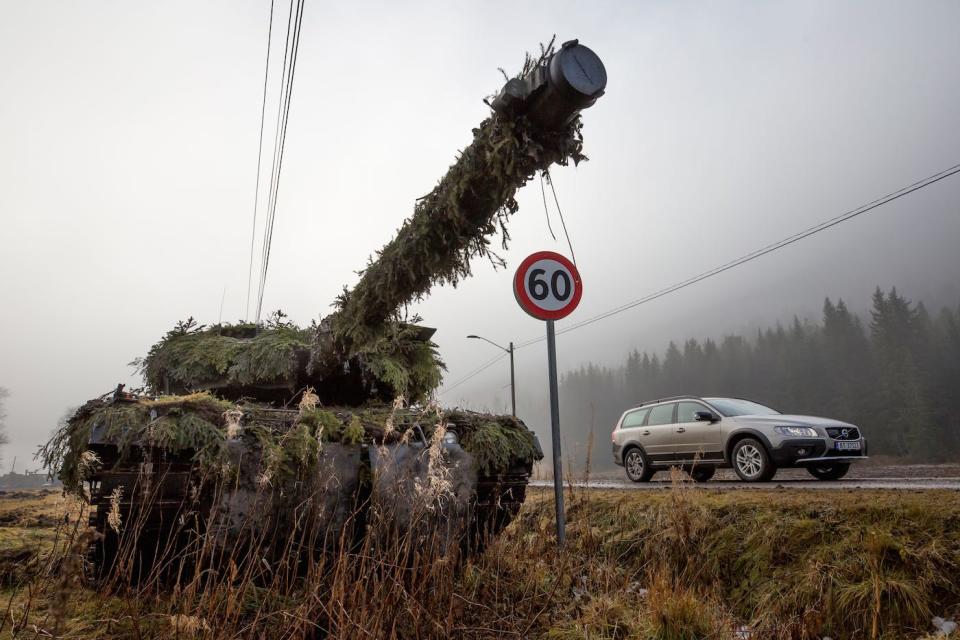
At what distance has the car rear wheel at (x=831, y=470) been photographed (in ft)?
27.8

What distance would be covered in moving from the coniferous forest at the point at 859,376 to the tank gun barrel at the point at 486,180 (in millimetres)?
21043

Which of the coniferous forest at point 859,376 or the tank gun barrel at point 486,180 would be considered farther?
the coniferous forest at point 859,376

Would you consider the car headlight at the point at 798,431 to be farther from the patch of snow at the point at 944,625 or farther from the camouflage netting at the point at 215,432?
the camouflage netting at the point at 215,432

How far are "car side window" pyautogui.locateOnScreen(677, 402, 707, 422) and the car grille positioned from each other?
1711 millimetres

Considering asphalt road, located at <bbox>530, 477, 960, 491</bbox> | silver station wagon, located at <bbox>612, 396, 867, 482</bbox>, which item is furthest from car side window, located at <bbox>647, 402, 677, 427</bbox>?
asphalt road, located at <bbox>530, 477, 960, 491</bbox>

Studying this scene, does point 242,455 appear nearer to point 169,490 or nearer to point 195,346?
point 169,490

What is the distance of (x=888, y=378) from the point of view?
4409 centimetres

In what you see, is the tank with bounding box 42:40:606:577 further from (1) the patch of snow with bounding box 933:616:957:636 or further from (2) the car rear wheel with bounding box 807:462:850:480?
(2) the car rear wheel with bounding box 807:462:850:480

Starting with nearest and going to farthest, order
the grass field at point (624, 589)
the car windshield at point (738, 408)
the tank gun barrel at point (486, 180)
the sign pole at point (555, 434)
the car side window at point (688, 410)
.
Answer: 1. the grass field at point (624, 589)
2. the tank gun barrel at point (486, 180)
3. the sign pole at point (555, 434)
4. the car windshield at point (738, 408)
5. the car side window at point (688, 410)

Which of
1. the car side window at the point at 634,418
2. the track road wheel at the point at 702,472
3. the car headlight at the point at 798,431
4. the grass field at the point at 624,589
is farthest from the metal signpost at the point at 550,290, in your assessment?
the car side window at the point at 634,418

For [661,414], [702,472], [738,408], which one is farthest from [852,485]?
[661,414]

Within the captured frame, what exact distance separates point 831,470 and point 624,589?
22.2 feet

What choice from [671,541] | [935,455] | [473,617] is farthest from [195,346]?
[935,455]

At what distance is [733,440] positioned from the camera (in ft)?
28.1
